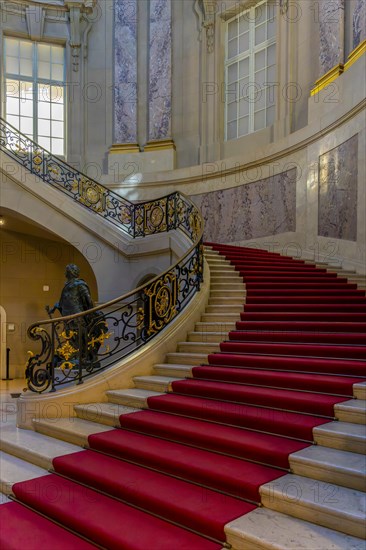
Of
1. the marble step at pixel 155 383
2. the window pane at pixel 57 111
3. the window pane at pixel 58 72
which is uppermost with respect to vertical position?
the window pane at pixel 58 72

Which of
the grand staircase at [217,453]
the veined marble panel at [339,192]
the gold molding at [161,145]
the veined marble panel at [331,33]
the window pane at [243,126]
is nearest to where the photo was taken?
the grand staircase at [217,453]

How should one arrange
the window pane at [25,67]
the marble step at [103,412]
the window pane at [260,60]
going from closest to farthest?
the marble step at [103,412], the window pane at [260,60], the window pane at [25,67]

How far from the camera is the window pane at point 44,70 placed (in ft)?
47.1

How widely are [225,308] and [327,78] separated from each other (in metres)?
6.03

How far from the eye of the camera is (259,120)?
12.3 metres

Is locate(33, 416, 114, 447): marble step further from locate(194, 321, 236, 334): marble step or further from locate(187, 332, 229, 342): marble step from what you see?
locate(194, 321, 236, 334): marble step

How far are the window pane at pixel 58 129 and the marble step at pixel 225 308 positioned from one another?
999 cm

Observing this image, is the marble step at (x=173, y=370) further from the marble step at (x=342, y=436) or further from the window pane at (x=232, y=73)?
the window pane at (x=232, y=73)

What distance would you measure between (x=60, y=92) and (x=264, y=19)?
6279 millimetres

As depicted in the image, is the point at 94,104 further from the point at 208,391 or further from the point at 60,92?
the point at 208,391

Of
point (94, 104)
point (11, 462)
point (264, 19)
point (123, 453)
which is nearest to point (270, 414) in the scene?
point (123, 453)

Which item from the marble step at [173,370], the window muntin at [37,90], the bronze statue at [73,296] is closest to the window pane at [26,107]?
the window muntin at [37,90]

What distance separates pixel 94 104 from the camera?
1426 centimetres

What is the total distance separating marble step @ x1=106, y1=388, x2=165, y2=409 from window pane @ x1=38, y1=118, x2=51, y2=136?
1115 cm
